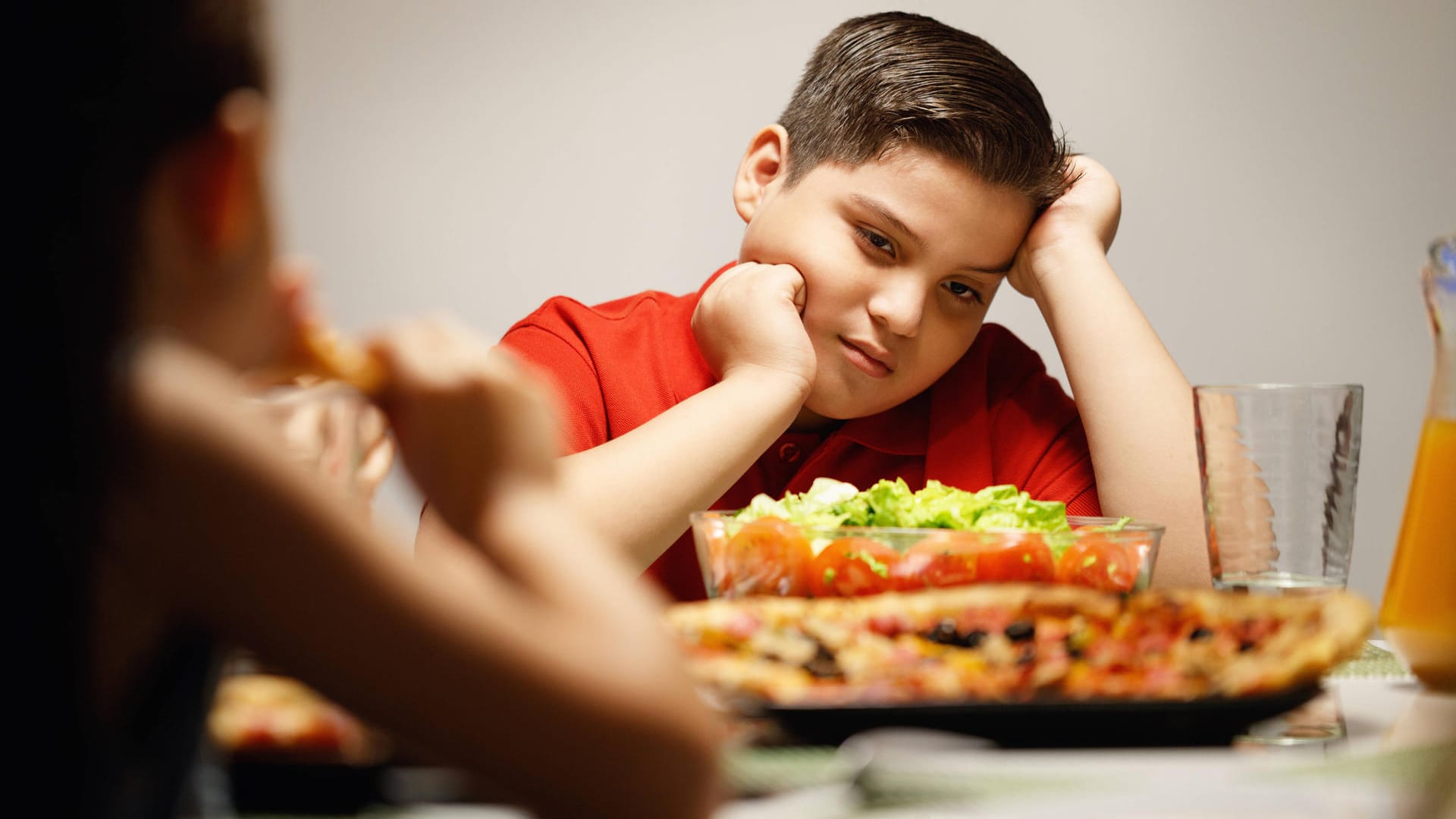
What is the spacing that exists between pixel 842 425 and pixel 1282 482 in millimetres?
738

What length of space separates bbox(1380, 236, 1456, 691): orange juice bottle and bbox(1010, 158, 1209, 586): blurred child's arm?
47 cm

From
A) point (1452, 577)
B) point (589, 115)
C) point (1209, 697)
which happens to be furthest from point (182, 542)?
point (589, 115)

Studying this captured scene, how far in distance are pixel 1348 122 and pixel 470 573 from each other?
2.19 metres

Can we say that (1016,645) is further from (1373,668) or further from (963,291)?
(963,291)

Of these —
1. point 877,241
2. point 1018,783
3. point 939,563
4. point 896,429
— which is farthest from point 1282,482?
point 896,429

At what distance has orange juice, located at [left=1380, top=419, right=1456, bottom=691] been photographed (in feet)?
2.00

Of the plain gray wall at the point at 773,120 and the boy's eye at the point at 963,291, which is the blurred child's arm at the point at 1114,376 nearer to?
the boy's eye at the point at 963,291

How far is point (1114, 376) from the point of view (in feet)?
4.13

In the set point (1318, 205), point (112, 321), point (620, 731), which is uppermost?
point (112, 321)

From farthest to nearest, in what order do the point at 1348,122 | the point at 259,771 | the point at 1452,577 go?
the point at 1348,122 < the point at 1452,577 < the point at 259,771

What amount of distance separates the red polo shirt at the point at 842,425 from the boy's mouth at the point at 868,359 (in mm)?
126

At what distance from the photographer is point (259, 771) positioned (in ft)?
1.33

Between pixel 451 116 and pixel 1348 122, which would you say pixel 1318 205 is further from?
pixel 451 116

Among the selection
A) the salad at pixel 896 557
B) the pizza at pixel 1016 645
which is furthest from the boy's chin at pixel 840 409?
the pizza at pixel 1016 645
